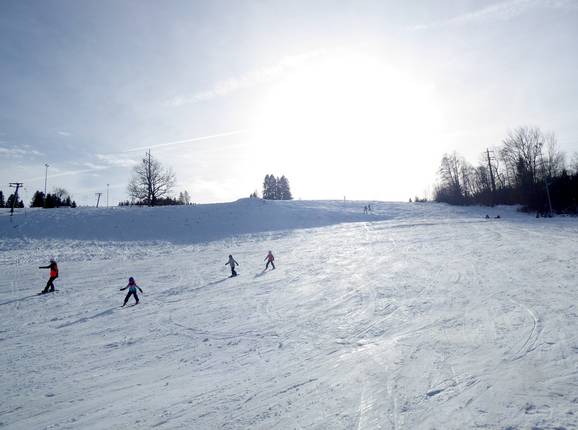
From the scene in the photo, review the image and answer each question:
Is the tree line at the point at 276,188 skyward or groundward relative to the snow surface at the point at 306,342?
skyward

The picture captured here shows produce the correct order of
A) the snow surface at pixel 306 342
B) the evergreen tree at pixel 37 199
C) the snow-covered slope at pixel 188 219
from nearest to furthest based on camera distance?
the snow surface at pixel 306 342 < the snow-covered slope at pixel 188 219 < the evergreen tree at pixel 37 199

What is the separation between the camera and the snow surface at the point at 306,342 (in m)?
5.50

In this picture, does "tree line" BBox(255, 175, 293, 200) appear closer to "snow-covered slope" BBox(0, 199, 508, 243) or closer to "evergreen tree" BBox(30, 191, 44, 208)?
"snow-covered slope" BBox(0, 199, 508, 243)

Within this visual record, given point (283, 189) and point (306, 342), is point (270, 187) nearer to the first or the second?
point (283, 189)

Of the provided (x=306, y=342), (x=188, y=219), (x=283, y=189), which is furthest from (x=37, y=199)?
Answer: (x=306, y=342)

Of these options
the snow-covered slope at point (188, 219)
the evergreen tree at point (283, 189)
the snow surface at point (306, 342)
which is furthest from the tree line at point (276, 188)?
the snow surface at point (306, 342)

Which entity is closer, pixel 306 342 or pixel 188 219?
pixel 306 342

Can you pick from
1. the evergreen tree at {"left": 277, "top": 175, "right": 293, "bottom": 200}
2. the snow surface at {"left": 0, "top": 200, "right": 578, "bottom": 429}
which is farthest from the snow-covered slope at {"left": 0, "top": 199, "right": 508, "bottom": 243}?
the evergreen tree at {"left": 277, "top": 175, "right": 293, "bottom": 200}

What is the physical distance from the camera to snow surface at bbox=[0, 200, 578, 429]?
18.0 feet

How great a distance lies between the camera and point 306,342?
864 centimetres

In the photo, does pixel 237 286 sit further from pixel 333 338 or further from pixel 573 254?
pixel 573 254

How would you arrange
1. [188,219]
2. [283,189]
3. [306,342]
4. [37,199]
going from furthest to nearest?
[283,189] → [37,199] → [188,219] → [306,342]

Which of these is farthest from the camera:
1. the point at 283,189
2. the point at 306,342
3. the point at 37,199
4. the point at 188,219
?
the point at 283,189

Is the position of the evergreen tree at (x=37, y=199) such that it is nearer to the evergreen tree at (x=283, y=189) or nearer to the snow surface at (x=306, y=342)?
the evergreen tree at (x=283, y=189)
